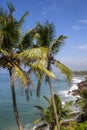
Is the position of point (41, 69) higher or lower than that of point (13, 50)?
lower

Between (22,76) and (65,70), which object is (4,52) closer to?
(22,76)

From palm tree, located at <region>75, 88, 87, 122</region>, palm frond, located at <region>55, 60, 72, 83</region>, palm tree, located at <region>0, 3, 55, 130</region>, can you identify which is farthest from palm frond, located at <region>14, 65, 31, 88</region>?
palm tree, located at <region>75, 88, 87, 122</region>

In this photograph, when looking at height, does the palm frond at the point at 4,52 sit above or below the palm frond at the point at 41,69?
above

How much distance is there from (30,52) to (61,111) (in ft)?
47.1

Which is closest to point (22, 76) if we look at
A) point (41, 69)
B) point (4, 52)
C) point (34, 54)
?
point (41, 69)

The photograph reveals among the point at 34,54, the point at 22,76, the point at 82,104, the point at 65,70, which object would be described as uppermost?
the point at 34,54

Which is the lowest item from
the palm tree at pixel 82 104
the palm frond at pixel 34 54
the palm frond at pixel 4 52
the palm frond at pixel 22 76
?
the palm tree at pixel 82 104

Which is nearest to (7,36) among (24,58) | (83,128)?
(24,58)

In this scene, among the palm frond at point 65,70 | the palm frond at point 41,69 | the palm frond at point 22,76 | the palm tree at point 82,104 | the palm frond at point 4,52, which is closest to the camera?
the palm frond at point 22,76

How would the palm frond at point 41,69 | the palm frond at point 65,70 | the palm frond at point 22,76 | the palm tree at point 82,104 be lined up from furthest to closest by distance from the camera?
the palm tree at point 82,104
the palm frond at point 65,70
the palm frond at point 41,69
the palm frond at point 22,76

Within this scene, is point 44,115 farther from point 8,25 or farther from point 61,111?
point 8,25

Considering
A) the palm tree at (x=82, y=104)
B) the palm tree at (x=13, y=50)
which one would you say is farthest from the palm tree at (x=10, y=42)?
the palm tree at (x=82, y=104)

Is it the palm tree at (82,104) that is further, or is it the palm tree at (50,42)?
the palm tree at (82,104)

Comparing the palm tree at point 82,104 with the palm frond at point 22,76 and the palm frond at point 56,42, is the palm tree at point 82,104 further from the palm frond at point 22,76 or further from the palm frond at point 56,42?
the palm frond at point 22,76
